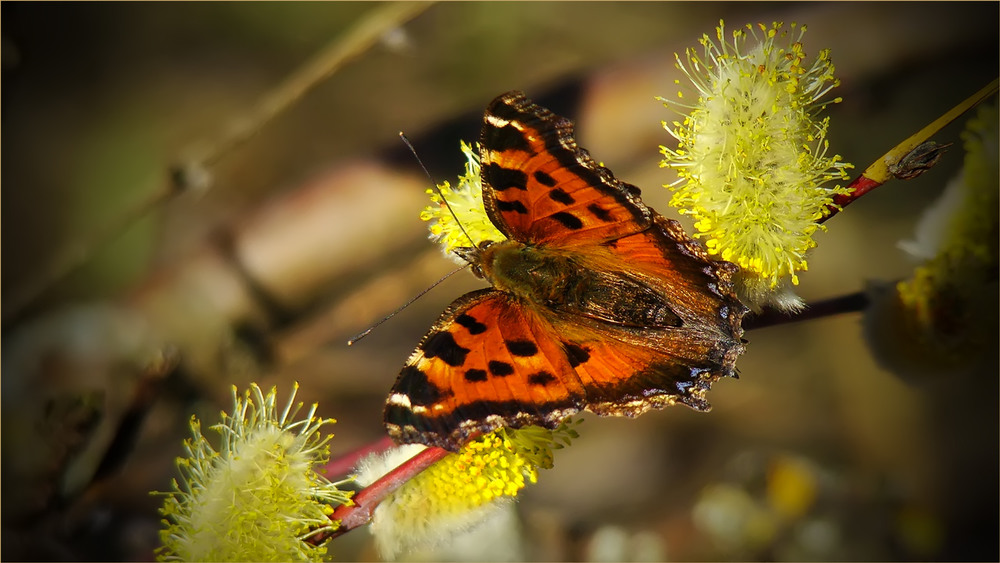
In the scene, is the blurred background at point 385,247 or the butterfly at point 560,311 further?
the blurred background at point 385,247

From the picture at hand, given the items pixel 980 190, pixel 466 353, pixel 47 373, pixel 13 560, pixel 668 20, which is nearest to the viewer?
pixel 466 353

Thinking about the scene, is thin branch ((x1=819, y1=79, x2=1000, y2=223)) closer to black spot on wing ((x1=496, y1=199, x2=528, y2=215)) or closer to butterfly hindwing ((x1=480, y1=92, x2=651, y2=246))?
butterfly hindwing ((x1=480, y1=92, x2=651, y2=246))

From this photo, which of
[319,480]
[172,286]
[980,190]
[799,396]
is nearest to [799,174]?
[980,190]

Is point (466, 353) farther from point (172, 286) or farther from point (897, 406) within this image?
point (897, 406)

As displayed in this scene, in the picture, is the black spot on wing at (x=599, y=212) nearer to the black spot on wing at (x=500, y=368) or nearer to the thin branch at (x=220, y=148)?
the black spot on wing at (x=500, y=368)

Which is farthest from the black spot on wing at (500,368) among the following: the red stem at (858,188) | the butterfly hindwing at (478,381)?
the red stem at (858,188)
